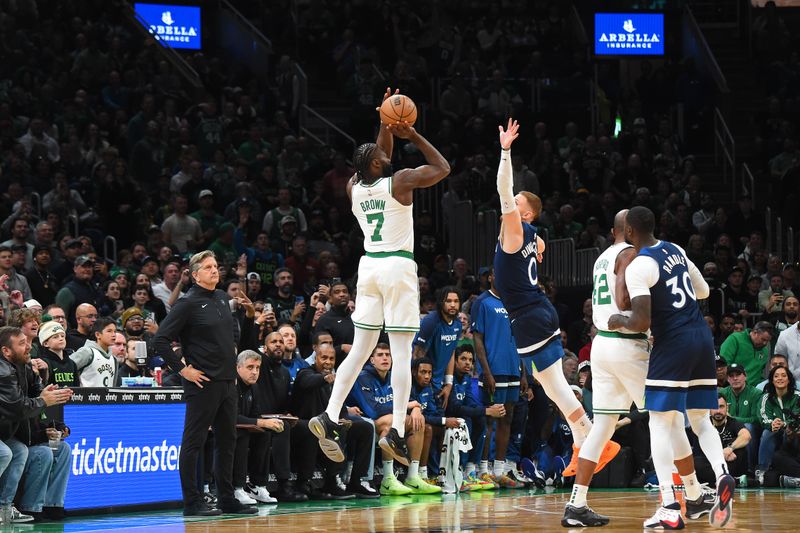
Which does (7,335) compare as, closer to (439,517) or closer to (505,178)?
(439,517)

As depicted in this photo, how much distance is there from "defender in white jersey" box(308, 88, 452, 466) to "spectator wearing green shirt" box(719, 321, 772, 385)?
26.9 feet

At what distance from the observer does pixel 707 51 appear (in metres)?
25.8

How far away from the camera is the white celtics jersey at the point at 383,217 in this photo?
31.2ft

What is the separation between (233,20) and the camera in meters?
25.9

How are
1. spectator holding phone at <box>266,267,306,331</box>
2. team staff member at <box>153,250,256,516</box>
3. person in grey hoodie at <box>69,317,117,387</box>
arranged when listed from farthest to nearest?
1. spectator holding phone at <box>266,267,306,331</box>
2. person in grey hoodie at <box>69,317,117,387</box>
3. team staff member at <box>153,250,256,516</box>

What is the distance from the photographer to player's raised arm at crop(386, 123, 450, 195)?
9258 mm

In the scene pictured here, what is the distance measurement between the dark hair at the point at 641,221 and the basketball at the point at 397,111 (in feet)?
6.01

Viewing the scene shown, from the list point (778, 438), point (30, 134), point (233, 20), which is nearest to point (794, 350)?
point (778, 438)

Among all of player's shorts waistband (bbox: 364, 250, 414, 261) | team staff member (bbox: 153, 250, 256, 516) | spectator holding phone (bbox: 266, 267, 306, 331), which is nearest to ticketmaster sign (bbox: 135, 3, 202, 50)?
spectator holding phone (bbox: 266, 267, 306, 331)

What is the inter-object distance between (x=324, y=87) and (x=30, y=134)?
7.77 metres

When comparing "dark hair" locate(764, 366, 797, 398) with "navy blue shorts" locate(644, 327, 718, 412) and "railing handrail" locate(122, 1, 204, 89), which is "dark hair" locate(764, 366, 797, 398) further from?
"railing handrail" locate(122, 1, 204, 89)

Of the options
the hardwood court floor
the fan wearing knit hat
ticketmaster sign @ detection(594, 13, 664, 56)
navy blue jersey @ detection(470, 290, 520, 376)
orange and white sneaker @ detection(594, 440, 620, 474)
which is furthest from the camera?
ticketmaster sign @ detection(594, 13, 664, 56)

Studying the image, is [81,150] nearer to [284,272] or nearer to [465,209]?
[284,272]

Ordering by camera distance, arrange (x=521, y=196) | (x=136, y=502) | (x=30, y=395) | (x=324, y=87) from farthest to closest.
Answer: (x=324, y=87)
(x=136, y=502)
(x=30, y=395)
(x=521, y=196)
